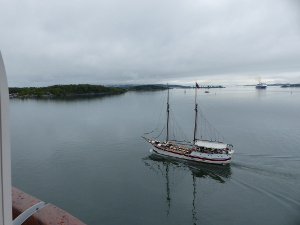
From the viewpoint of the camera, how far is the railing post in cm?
164

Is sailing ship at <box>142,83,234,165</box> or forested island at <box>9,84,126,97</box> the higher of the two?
forested island at <box>9,84,126,97</box>

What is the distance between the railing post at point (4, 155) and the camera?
1.64 metres

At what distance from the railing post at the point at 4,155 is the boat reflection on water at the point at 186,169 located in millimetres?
17737

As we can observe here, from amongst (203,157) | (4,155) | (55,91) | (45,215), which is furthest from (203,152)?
(55,91)

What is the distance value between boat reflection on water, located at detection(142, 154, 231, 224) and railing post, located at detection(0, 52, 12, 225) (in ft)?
58.2

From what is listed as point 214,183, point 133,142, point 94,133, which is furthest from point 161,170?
point 94,133

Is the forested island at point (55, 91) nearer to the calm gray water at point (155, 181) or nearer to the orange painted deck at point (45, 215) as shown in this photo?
the calm gray water at point (155, 181)

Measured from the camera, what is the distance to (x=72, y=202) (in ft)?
51.3

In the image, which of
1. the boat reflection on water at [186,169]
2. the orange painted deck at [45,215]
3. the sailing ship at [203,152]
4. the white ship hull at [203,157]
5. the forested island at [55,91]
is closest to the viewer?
the orange painted deck at [45,215]

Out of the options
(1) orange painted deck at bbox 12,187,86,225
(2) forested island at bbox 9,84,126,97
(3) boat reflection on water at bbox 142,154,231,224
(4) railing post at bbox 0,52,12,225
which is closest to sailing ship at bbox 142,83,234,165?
(3) boat reflection on water at bbox 142,154,231,224

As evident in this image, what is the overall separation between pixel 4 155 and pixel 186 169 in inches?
893

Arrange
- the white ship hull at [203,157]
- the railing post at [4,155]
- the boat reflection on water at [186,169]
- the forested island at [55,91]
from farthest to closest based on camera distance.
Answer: the forested island at [55,91] → the white ship hull at [203,157] → the boat reflection on water at [186,169] → the railing post at [4,155]

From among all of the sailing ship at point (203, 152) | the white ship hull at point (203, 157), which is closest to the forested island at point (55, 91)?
the sailing ship at point (203, 152)

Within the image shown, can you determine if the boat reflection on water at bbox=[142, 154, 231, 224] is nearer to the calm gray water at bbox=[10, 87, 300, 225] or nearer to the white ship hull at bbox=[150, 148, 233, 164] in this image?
the calm gray water at bbox=[10, 87, 300, 225]
